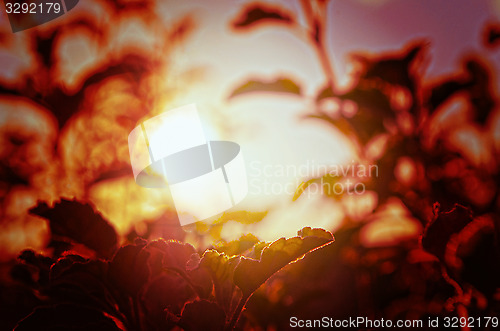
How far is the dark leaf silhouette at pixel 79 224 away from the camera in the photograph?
420 mm

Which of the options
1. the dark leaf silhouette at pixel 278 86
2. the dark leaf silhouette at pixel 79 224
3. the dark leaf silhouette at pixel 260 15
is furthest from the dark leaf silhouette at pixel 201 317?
the dark leaf silhouette at pixel 260 15

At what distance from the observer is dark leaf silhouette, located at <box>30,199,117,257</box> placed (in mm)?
420

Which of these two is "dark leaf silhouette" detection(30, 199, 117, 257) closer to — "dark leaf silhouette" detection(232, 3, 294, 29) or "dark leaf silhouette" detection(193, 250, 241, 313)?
"dark leaf silhouette" detection(193, 250, 241, 313)

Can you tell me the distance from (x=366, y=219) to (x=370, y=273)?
5.6 inches

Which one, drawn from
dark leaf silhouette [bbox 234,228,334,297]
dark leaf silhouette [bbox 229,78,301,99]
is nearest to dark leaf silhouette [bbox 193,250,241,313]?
dark leaf silhouette [bbox 234,228,334,297]

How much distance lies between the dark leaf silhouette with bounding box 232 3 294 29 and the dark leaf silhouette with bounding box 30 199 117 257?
79cm

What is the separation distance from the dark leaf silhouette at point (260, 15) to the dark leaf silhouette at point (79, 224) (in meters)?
0.79

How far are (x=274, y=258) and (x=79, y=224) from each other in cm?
25

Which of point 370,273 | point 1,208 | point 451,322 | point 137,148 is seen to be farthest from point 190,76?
point 451,322

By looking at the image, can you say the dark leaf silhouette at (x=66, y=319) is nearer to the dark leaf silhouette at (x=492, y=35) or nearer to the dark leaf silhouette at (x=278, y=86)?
the dark leaf silhouette at (x=278, y=86)

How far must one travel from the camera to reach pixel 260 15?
3.42ft

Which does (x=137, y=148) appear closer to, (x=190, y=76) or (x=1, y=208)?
(x=1, y=208)

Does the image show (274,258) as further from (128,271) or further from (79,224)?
(79,224)

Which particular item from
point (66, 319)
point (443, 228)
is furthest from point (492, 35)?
point (66, 319)
